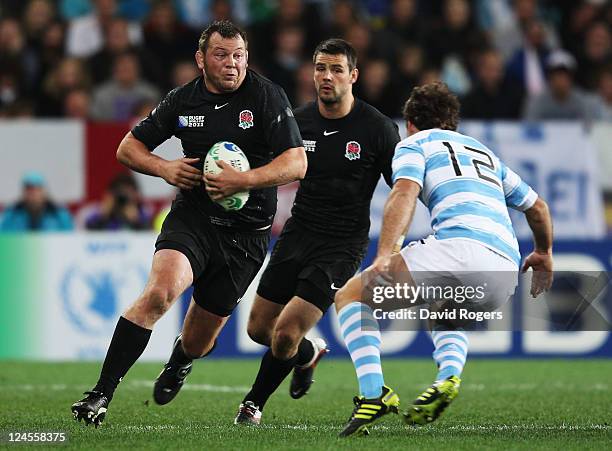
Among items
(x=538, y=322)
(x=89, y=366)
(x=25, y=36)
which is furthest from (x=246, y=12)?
(x=538, y=322)

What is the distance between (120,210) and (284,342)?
5446mm

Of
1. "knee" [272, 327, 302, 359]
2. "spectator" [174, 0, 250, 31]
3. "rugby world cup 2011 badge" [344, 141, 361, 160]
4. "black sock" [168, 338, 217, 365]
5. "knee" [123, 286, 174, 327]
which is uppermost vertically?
"spectator" [174, 0, 250, 31]

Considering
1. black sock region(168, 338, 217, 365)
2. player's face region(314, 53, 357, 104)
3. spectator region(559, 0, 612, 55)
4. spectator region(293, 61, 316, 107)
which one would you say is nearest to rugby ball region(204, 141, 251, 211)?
player's face region(314, 53, 357, 104)

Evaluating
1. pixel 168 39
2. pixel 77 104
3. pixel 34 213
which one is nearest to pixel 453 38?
pixel 168 39

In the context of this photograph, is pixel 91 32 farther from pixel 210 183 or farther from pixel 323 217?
pixel 210 183

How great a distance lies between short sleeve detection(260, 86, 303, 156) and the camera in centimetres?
704

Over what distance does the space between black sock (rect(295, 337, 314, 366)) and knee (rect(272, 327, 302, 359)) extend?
0.62m

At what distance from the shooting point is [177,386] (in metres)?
8.02

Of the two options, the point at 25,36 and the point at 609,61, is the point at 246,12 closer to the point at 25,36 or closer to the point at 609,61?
the point at 25,36

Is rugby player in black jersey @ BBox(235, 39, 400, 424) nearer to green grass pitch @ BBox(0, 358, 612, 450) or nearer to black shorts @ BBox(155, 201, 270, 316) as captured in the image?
black shorts @ BBox(155, 201, 270, 316)

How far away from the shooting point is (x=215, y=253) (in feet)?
24.0

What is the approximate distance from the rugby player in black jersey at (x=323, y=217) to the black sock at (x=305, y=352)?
38 cm

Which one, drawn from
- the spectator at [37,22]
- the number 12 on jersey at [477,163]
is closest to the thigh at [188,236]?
the number 12 on jersey at [477,163]

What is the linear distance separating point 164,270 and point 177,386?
1.44 m
